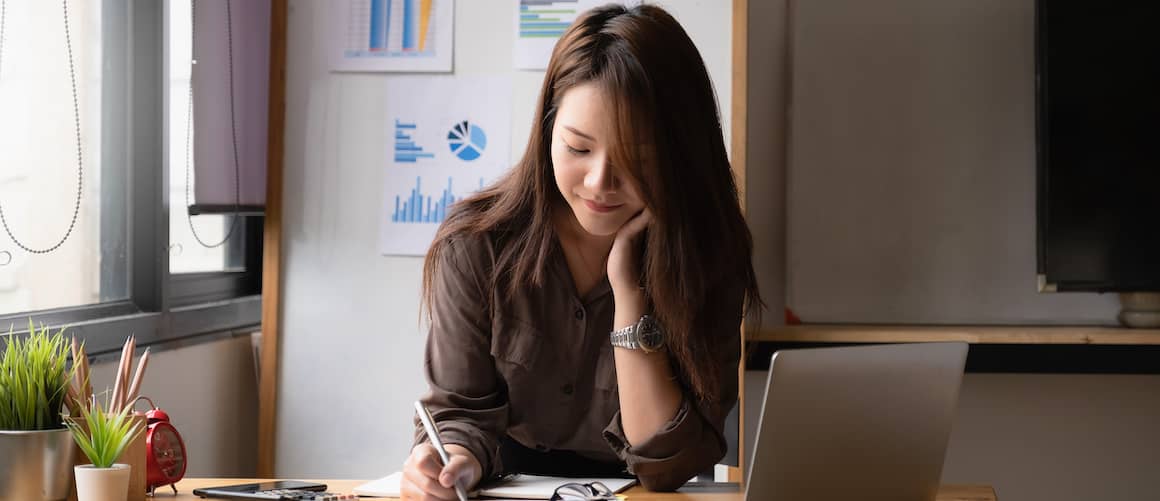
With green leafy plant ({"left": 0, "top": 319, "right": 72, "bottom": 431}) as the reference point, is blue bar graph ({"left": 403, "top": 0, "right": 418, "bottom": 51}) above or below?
above

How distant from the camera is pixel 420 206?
2527mm

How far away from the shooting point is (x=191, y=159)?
2623 millimetres

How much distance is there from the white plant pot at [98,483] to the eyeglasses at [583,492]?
485 millimetres

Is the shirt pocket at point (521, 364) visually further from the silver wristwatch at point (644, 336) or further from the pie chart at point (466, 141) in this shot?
the pie chart at point (466, 141)

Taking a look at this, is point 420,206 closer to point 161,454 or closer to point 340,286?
point 340,286

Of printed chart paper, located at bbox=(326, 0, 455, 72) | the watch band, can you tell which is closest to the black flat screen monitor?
printed chart paper, located at bbox=(326, 0, 455, 72)

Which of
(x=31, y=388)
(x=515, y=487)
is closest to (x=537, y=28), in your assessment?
(x=515, y=487)

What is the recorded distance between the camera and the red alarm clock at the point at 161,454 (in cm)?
137

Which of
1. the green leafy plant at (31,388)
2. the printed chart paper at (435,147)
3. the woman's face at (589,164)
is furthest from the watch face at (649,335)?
the printed chart paper at (435,147)

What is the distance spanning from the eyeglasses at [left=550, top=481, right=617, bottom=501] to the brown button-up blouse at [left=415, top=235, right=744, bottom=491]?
18cm

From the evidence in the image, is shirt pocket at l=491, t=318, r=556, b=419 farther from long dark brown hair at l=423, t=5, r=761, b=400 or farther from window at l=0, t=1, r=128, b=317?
window at l=0, t=1, r=128, b=317

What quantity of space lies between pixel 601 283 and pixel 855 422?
66 centimetres

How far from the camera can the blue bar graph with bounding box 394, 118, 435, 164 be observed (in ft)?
8.27

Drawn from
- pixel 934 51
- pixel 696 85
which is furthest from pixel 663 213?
pixel 934 51
